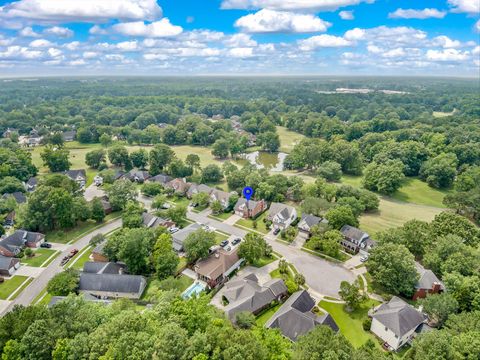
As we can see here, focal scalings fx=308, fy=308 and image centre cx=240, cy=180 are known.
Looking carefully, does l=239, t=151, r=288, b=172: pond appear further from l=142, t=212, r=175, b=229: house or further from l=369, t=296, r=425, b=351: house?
l=369, t=296, r=425, b=351: house

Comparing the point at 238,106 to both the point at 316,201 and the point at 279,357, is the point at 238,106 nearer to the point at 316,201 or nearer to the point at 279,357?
the point at 316,201

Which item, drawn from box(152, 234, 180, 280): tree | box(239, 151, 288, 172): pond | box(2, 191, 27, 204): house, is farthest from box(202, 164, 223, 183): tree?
box(2, 191, 27, 204): house

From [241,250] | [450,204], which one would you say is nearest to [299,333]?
[241,250]

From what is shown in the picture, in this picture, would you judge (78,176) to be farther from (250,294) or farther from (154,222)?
(250,294)

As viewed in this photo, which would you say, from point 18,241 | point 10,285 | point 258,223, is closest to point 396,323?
point 258,223

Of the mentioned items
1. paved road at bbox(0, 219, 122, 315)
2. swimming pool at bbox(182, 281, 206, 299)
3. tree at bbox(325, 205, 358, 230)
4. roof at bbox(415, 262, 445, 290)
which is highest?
tree at bbox(325, 205, 358, 230)

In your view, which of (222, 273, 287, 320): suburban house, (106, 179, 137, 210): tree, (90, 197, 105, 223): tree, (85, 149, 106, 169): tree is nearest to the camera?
(222, 273, 287, 320): suburban house

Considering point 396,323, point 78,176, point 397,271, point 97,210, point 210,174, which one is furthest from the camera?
point 78,176
